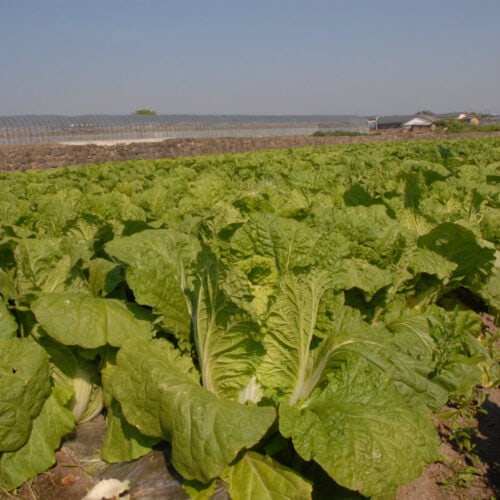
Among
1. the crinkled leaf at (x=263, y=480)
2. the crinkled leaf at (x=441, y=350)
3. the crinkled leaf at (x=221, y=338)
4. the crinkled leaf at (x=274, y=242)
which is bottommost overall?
the crinkled leaf at (x=263, y=480)

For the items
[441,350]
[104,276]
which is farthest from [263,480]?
[104,276]

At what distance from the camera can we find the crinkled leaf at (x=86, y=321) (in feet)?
8.76

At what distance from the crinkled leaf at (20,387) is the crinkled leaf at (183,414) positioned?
0.42m

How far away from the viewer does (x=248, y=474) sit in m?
2.45

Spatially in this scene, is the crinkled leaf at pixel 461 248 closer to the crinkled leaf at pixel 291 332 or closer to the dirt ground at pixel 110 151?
the crinkled leaf at pixel 291 332

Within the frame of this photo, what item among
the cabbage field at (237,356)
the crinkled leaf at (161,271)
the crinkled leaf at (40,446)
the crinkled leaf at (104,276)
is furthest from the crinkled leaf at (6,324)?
the crinkled leaf at (161,271)

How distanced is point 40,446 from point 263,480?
3.89 ft

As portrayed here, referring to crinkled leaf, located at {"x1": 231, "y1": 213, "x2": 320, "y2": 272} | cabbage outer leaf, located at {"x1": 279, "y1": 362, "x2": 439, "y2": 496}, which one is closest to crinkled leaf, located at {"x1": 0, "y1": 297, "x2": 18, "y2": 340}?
crinkled leaf, located at {"x1": 231, "y1": 213, "x2": 320, "y2": 272}

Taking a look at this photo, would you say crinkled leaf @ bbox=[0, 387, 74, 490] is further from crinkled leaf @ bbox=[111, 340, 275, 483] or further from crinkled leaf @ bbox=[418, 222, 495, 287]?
crinkled leaf @ bbox=[418, 222, 495, 287]

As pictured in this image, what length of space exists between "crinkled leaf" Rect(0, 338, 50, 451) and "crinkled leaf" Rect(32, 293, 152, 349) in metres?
0.17

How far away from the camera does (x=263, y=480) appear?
2402 mm

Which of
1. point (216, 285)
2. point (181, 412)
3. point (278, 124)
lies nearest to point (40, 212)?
point (216, 285)

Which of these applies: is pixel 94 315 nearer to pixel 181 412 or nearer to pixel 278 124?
pixel 181 412

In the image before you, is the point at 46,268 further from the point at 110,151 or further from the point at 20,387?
the point at 110,151
